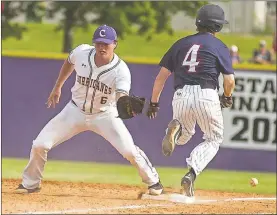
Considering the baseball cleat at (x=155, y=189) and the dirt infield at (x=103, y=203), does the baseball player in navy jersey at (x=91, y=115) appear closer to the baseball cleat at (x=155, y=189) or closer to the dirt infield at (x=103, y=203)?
the baseball cleat at (x=155, y=189)

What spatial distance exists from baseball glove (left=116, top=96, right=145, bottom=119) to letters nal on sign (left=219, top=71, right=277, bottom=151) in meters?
4.92

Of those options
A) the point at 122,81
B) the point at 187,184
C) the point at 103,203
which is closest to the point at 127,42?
the point at 122,81

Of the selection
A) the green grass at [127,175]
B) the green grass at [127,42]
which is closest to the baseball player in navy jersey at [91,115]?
the green grass at [127,175]

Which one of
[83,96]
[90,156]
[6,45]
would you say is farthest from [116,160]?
[6,45]

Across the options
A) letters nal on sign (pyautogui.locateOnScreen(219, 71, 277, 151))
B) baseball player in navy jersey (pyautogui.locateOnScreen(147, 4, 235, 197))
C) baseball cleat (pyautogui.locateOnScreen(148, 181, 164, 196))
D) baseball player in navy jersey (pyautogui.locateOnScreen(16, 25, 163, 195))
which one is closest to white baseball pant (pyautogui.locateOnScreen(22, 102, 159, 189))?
baseball player in navy jersey (pyautogui.locateOnScreen(16, 25, 163, 195))

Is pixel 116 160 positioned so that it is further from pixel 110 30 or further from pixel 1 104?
pixel 110 30

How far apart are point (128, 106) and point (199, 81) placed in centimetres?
91

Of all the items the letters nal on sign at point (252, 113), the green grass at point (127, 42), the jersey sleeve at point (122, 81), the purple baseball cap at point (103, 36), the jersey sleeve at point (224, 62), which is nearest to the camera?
the jersey sleeve at point (224, 62)

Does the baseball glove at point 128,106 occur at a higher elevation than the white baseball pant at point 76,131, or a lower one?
higher

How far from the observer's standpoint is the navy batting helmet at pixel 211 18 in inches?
314

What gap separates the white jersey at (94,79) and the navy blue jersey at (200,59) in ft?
1.71

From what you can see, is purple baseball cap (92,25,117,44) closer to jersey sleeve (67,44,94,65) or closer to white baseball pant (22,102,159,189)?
jersey sleeve (67,44,94,65)

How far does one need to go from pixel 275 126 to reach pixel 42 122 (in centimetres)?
366

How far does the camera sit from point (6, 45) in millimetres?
28969
